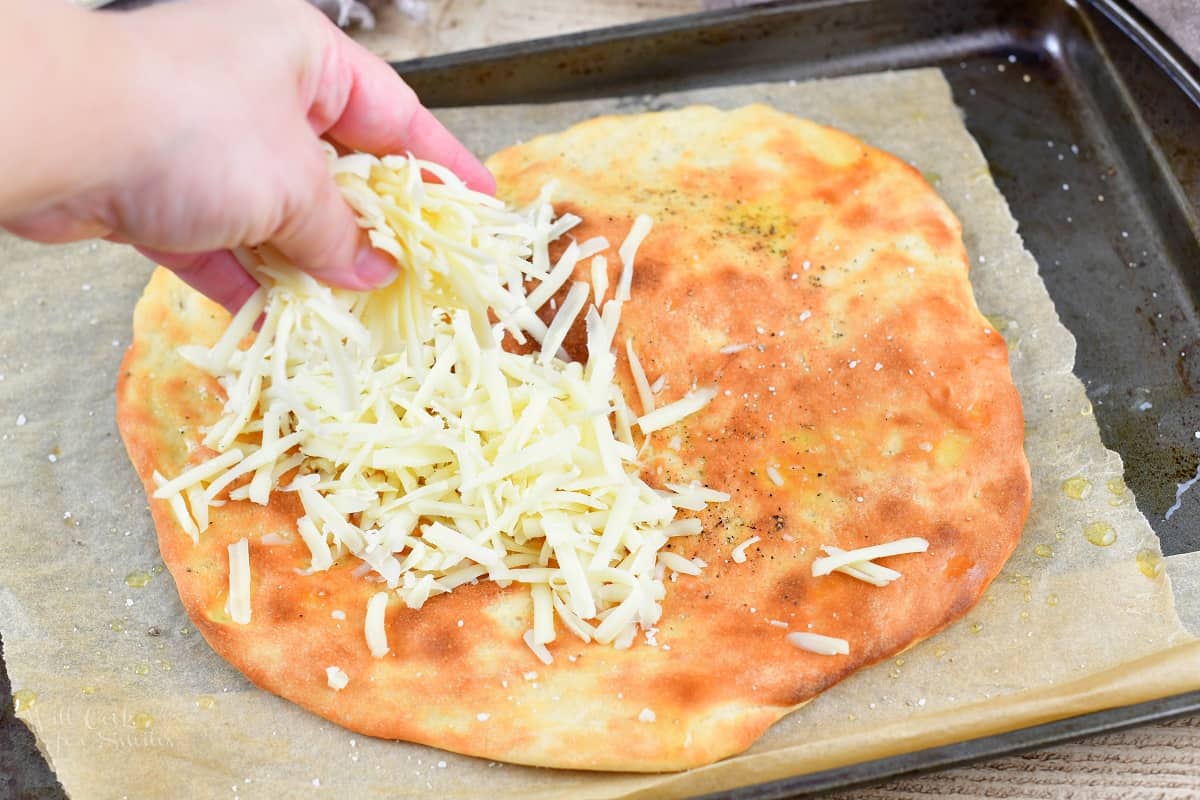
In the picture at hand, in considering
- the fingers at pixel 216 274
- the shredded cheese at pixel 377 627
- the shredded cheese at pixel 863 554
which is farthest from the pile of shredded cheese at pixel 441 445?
the shredded cheese at pixel 863 554

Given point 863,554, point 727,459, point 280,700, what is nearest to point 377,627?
point 280,700

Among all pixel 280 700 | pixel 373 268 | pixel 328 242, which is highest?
pixel 328 242

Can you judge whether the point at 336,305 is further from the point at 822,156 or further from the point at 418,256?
the point at 822,156

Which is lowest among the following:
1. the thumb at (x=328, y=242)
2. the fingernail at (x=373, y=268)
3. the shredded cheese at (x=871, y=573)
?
the shredded cheese at (x=871, y=573)

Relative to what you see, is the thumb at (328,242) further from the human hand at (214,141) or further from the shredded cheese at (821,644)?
the shredded cheese at (821,644)

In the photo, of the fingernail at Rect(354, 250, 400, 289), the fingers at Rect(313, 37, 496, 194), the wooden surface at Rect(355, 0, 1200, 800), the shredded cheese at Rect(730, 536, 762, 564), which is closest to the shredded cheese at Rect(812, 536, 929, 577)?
the shredded cheese at Rect(730, 536, 762, 564)

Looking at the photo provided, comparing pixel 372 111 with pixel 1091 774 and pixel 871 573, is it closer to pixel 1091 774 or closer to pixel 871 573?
pixel 871 573

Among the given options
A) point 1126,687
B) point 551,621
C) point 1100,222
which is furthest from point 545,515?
point 1100,222
